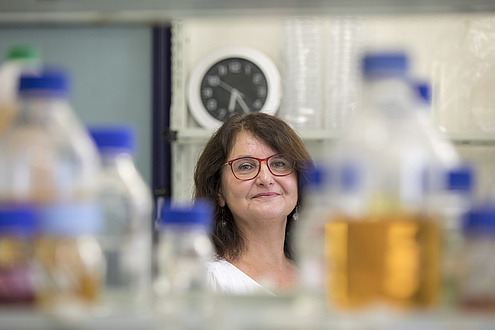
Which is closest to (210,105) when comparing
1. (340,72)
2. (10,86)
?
(340,72)

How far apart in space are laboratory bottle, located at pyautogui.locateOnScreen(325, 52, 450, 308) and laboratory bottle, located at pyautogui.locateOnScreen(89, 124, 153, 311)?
0.65ft

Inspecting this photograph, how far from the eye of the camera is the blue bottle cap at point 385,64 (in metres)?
0.76

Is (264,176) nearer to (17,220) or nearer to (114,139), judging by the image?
(114,139)

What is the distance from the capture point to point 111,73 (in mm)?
3721

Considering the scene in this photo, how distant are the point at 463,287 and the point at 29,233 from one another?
16.4 inches

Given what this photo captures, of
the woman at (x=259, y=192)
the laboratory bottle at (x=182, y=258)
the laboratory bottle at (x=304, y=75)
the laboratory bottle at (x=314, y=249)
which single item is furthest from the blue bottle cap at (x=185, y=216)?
the laboratory bottle at (x=304, y=75)

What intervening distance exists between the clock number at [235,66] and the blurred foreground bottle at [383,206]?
2785 millimetres

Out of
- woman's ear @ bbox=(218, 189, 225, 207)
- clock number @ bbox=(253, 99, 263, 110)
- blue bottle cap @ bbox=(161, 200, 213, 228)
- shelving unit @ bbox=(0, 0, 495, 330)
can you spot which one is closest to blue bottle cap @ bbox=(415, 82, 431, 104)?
shelving unit @ bbox=(0, 0, 495, 330)

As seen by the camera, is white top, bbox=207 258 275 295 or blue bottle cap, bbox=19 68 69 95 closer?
blue bottle cap, bbox=19 68 69 95

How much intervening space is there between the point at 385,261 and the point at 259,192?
67.8 inches

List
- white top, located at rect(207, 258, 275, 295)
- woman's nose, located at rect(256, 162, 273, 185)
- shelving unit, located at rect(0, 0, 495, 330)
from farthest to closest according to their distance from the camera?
1. woman's nose, located at rect(256, 162, 273, 185)
2. white top, located at rect(207, 258, 275, 295)
3. shelving unit, located at rect(0, 0, 495, 330)

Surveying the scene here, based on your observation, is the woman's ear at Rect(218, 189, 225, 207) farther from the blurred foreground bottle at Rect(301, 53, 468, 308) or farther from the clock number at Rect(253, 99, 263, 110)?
the blurred foreground bottle at Rect(301, 53, 468, 308)

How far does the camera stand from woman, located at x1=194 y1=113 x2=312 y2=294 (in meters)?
2.43

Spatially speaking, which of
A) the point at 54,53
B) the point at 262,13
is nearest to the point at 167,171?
the point at 54,53
